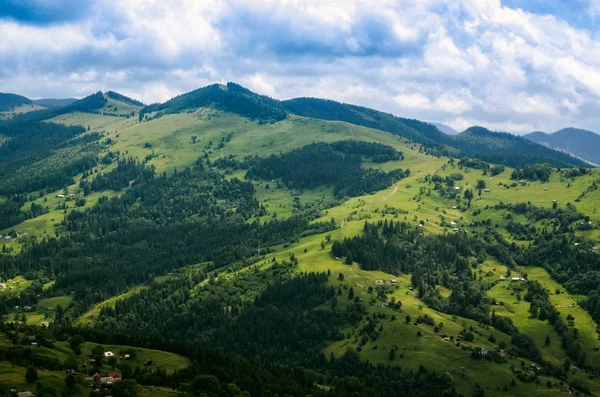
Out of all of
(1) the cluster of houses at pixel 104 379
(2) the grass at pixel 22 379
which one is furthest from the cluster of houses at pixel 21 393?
(1) the cluster of houses at pixel 104 379

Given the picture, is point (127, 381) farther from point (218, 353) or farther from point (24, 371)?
point (218, 353)

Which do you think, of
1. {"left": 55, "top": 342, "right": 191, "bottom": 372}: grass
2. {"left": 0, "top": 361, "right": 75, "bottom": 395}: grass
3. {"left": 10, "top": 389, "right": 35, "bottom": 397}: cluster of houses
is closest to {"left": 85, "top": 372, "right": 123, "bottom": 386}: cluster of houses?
{"left": 0, "top": 361, "right": 75, "bottom": 395}: grass

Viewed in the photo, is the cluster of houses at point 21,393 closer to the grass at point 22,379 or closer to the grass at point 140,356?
the grass at point 22,379

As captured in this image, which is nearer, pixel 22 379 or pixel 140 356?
pixel 22 379

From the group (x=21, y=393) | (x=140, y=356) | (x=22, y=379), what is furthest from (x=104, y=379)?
(x=140, y=356)

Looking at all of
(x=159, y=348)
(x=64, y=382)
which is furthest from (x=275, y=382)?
(x=64, y=382)

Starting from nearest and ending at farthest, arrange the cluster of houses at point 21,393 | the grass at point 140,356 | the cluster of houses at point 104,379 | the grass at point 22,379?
the cluster of houses at point 21,393 < the grass at point 22,379 < the cluster of houses at point 104,379 < the grass at point 140,356

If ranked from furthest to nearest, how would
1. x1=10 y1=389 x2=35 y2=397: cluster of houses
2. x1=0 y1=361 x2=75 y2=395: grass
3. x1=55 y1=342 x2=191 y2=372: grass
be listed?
x1=55 y1=342 x2=191 y2=372: grass → x1=0 y1=361 x2=75 y2=395: grass → x1=10 y1=389 x2=35 y2=397: cluster of houses

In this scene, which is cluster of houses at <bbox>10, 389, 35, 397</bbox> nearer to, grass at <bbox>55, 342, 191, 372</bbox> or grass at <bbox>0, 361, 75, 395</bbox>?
grass at <bbox>0, 361, 75, 395</bbox>

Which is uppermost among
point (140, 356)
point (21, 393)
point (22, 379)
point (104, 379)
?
point (21, 393)

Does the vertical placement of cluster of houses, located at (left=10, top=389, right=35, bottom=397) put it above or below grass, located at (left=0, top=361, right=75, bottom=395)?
above

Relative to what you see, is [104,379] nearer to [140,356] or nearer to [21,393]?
[21,393]

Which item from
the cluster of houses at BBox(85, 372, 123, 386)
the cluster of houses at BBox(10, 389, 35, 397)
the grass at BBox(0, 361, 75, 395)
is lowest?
the cluster of houses at BBox(85, 372, 123, 386)

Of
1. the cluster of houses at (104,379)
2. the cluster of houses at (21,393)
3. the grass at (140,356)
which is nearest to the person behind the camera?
the cluster of houses at (21,393)
